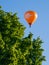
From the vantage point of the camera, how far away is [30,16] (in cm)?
4209

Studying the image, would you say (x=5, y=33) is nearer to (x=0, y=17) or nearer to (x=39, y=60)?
(x=0, y=17)

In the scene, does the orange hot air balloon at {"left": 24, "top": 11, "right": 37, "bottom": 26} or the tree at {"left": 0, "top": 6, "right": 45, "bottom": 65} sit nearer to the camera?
the orange hot air balloon at {"left": 24, "top": 11, "right": 37, "bottom": 26}

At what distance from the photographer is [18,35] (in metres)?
48.1

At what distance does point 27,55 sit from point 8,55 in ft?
14.0

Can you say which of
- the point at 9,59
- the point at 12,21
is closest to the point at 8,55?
the point at 9,59

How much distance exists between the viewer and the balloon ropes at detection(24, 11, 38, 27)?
41781 mm

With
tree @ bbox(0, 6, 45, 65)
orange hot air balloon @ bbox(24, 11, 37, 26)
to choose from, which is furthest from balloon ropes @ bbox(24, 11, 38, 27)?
tree @ bbox(0, 6, 45, 65)

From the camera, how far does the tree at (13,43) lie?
151ft

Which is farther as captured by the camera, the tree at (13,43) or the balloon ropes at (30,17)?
the tree at (13,43)

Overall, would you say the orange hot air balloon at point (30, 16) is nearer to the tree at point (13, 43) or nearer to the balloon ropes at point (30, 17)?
the balloon ropes at point (30, 17)

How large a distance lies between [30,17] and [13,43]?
207 inches

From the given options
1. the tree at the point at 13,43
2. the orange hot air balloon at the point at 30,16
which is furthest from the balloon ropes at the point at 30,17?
the tree at the point at 13,43

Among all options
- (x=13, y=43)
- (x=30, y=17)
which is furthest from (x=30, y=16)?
(x=13, y=43)

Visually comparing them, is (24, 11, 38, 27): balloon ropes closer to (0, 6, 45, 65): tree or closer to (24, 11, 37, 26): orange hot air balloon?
(24, 11, 37, 26): orange hot air balloon
